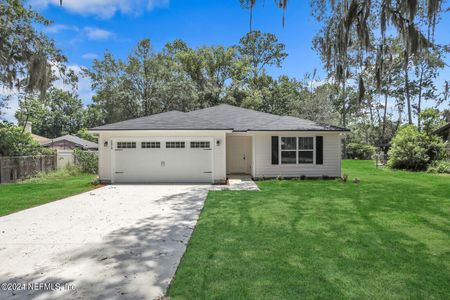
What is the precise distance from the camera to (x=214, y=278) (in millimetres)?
3191

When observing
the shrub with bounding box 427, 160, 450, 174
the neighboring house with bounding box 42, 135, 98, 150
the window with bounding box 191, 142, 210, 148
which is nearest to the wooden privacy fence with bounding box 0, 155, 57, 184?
the window with bounding box 191, 142, 210, 148

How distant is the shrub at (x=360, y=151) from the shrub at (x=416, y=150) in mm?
12625

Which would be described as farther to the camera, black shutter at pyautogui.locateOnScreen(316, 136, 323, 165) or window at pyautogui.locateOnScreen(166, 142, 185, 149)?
black shutter at pyautogui.locateOnScreen(316, 136, 323, 165)

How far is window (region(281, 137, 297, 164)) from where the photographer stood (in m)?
13.0

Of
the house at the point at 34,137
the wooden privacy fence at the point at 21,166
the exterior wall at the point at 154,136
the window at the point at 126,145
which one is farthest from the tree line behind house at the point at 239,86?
the window at the point at 126,145

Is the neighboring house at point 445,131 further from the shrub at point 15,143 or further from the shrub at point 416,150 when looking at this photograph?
the shrub at point 15,143

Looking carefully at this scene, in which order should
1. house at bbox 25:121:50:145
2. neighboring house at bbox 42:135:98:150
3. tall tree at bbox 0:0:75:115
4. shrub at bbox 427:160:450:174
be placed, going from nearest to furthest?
tall tree at bbox 0:0:75:115
shrub at bbox 427:160:450:174
house at bbox 25:121:50:145
neighboring house at bbox 42:135:98:150

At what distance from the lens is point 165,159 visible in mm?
12086

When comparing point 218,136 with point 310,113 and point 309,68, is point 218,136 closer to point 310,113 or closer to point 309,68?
point 310,113

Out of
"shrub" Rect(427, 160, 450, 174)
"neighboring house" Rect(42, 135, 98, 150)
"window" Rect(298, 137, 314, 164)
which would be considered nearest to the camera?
"window" Rect(298, 137, 314, 164)

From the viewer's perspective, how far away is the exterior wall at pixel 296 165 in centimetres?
1295

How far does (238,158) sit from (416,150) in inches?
391

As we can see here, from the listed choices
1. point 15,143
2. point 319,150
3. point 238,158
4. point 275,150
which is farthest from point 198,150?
point 15,143

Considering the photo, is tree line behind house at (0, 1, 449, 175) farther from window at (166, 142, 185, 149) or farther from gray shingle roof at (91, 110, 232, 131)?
window at (166, 142, 185, 149)
